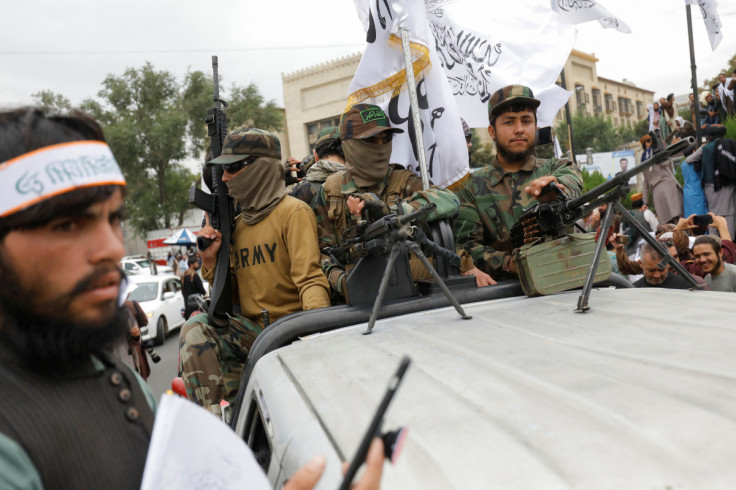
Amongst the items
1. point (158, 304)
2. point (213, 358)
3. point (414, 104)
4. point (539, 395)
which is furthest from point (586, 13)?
point (158, 304)

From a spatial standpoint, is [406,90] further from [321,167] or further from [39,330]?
[39,330]

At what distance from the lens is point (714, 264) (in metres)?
4.34

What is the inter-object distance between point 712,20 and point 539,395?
5541 mm

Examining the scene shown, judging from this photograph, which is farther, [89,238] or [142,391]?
[142,391]

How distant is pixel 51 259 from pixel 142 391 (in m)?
0.37

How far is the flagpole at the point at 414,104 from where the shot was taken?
3543 mm

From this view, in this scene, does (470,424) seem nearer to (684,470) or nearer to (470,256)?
(684,470)

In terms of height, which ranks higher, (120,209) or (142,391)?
(120,209)

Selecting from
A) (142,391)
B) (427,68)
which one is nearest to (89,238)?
(142,391)

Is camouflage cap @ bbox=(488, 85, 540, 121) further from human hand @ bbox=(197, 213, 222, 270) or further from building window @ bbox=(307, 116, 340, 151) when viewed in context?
building window @ bbox=(307, 116, 340, 151)

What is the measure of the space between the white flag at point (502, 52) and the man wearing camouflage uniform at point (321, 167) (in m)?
1.15

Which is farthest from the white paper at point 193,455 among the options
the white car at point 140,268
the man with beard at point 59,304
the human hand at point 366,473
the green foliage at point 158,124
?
the green foliage at point 158,124

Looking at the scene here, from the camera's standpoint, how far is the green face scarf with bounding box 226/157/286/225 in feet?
10.1

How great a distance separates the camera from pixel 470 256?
3.27m
